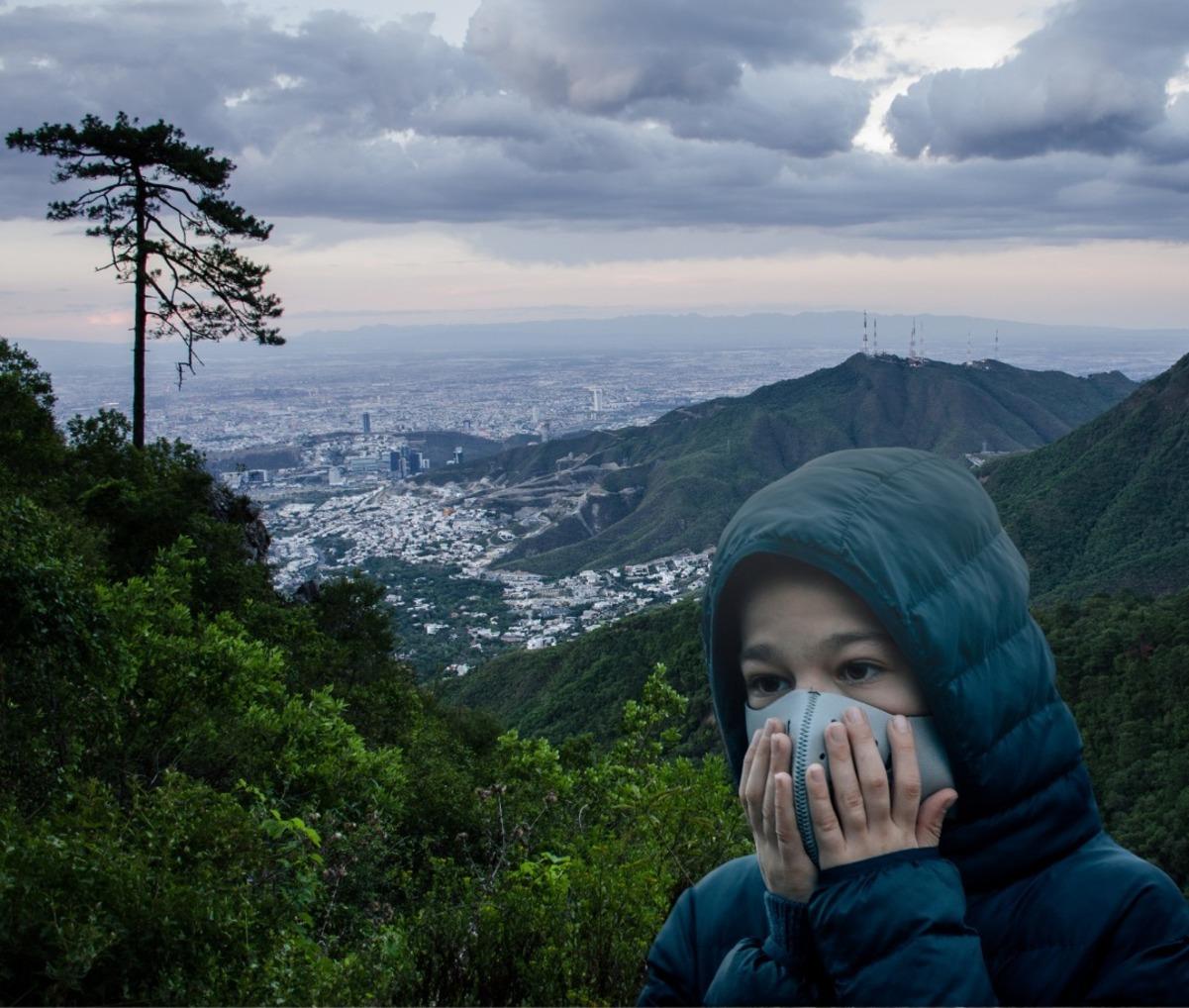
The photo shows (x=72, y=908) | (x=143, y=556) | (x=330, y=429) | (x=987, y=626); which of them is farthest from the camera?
(x=330, y=429)

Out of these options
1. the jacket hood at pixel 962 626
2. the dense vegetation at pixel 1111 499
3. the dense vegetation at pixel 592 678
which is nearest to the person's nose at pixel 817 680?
the jacket hood at pixel 962 626

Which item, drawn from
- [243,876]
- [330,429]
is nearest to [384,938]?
[243,876]

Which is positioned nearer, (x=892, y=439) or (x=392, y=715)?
(x=392, y=715)

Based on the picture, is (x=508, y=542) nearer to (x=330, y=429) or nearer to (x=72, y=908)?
(x=330, y=429)

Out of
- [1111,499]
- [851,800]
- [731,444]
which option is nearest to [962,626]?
[851,800]

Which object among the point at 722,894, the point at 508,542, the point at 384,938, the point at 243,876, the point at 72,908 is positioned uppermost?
the point at 722,894

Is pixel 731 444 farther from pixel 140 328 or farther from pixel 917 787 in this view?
pixel 917 787
